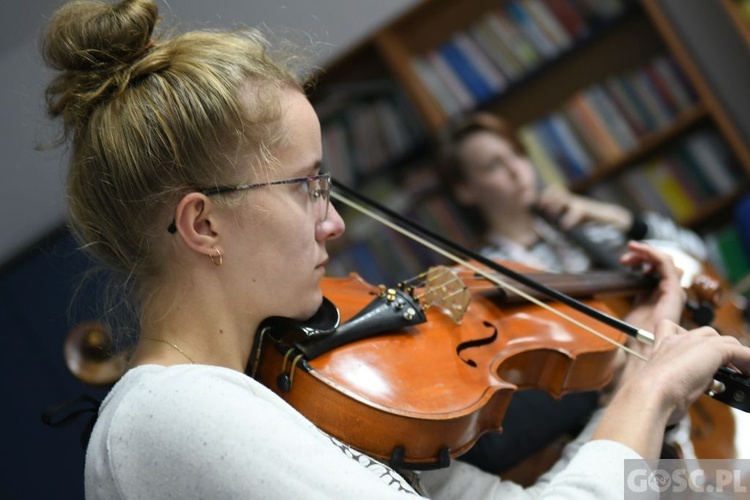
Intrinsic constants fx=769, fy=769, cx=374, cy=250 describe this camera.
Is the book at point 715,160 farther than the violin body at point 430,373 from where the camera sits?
Yes

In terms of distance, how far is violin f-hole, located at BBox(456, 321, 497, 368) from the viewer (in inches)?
42.8

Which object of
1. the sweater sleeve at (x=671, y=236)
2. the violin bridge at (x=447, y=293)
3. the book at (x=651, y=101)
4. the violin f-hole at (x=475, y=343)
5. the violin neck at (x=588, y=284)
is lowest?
the sweater sleeve at (x=671, y=236)

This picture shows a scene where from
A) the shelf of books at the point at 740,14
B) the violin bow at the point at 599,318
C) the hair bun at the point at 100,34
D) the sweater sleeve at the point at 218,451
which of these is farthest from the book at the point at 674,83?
the sweater sleeve at the point at 218,451

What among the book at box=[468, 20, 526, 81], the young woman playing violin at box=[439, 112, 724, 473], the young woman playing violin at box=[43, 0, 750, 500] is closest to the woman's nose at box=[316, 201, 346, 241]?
the young woman playing violin at box=[43, 0, 750, 500]

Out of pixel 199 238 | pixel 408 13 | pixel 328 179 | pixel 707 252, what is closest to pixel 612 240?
pixel 707 252

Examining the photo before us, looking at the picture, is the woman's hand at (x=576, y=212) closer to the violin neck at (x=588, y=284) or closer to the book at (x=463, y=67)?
the book at (x=463, y=67)

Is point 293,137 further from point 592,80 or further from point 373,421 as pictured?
point 592,80

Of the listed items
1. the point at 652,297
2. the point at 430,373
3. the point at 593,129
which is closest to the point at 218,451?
the point at 430,373

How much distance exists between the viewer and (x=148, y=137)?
91 cm

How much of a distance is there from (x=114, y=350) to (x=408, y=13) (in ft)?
6.31

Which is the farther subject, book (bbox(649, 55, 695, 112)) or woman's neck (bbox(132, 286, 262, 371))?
book (bbox(649, 55, 695, 112))

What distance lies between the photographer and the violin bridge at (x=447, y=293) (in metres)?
1.17

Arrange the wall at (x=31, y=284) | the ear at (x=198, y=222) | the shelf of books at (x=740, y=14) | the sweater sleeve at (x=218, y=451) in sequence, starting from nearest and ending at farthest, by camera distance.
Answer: the sweater sleeve at (x=218, y=451) < the ear at (x=198, y=222) < the wall at (x=31, y=284) < the shelf of books at (x=740, y=14)

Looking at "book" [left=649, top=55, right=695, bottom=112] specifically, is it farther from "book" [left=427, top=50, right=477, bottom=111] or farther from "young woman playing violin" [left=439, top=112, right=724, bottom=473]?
"book" [left=427, top=50, right=477, bottom=111]
